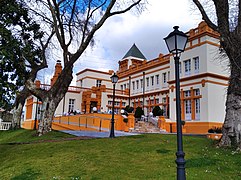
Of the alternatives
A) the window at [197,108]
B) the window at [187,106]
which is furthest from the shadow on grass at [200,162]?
the window at [187,106]

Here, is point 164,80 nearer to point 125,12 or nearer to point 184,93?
point 184,93

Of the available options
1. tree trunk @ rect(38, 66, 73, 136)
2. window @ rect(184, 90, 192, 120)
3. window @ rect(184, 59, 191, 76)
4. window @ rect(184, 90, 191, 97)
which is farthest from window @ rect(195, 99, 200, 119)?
tree trunk @ rect(38, 66, 73, 136)

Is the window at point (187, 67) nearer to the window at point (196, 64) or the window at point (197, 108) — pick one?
the window at point (196, 64)

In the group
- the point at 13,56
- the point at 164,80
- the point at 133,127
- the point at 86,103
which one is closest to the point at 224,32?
the point at 13,56

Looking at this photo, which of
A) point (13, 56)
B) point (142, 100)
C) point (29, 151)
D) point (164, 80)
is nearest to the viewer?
point (13, 56)

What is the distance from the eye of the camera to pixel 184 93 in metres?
27.6

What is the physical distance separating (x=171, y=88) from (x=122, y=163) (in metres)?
21.5

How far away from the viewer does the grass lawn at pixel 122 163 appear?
22.9 feet

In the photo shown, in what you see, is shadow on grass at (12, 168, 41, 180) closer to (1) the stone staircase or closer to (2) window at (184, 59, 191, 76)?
(1) the stone staircase

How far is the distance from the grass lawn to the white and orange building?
5.98 meters

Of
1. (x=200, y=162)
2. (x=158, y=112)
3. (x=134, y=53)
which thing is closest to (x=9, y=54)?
(x=200, y=162)

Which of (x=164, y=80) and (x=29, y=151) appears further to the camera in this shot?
(x=164, y=80)

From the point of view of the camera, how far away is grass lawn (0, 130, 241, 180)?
6980mm

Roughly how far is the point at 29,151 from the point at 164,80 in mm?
26059
